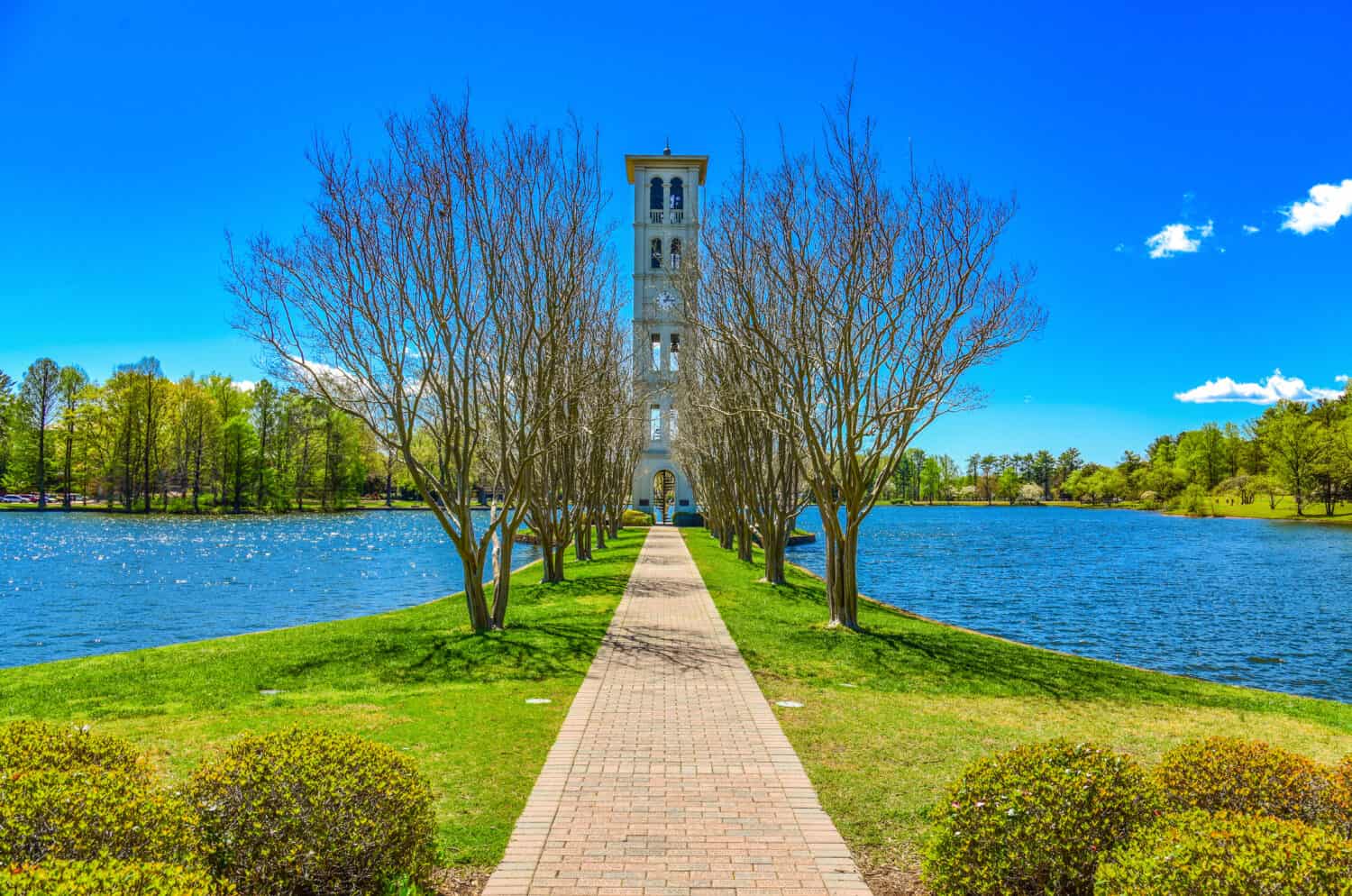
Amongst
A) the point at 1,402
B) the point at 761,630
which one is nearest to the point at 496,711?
the point at 761,630

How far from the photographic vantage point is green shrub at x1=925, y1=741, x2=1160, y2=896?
3.72 meters

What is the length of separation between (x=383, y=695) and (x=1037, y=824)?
733 centimetres

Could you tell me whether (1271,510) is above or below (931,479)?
below

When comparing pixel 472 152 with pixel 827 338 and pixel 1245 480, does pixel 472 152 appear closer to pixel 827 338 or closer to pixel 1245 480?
pixel 827 338

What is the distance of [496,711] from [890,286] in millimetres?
8777

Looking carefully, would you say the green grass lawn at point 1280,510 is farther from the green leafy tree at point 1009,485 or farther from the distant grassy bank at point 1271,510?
the green leafy tree at point 1009,485

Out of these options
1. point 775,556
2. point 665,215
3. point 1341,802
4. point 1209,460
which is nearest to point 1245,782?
point 1341,802

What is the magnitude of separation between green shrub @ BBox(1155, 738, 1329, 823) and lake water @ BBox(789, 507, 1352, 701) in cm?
1072

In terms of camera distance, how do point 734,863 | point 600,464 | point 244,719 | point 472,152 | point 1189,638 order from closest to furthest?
point 734,863 → point 244,719 → point 472,152 → point 1189,638 → point 600,464

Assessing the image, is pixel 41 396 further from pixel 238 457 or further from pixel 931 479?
pixel 931 479

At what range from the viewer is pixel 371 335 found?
512 inches

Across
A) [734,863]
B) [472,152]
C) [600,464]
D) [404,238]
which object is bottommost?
[734,863]

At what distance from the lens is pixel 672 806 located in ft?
18.5

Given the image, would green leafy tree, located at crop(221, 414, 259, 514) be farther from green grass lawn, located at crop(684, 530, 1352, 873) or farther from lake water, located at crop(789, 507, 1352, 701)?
green grass lawn, located at crop(684, 530, 1352, 873)
